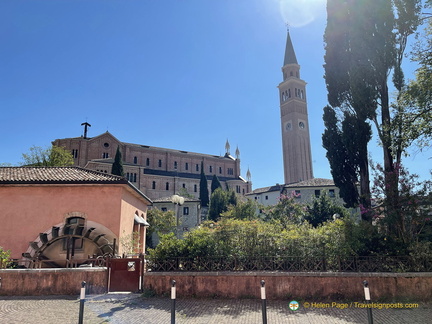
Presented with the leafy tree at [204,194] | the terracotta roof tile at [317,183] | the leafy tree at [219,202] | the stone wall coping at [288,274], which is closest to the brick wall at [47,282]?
the stone wall coping at [288,274]

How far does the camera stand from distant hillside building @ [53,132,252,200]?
55250 millimetres

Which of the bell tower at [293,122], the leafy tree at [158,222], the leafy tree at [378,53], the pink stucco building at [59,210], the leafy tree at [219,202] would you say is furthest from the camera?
the bell tower at [293,122]

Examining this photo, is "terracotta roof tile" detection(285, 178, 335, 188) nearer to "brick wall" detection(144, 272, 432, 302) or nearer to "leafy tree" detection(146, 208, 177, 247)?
"leafy tree" detection(146, 208, 177, 247)

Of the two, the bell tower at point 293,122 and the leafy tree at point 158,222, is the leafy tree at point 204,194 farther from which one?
the bell tower at point 293,122

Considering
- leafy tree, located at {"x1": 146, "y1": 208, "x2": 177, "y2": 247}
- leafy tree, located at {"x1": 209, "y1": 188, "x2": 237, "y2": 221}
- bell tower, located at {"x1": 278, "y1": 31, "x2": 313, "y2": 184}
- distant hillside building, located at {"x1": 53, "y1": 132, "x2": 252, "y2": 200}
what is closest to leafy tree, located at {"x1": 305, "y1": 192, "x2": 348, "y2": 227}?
leafy tree, located at {"x1": 209, "y1": 188, "x2": 237, "y2": 221}

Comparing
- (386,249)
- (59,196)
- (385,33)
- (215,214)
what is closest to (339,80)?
(385,33)

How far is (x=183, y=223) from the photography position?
45.1m

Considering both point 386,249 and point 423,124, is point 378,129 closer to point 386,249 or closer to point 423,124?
point 423,124

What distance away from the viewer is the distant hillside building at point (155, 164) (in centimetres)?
5525

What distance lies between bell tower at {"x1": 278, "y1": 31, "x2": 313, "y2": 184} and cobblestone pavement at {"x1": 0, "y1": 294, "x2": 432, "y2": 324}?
7082cm

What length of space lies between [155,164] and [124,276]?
186 ft

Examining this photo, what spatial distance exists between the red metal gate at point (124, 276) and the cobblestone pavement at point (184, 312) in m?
0.75

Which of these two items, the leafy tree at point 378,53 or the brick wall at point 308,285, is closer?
the brick wall at point 308,285

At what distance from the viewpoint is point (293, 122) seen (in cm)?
8094
